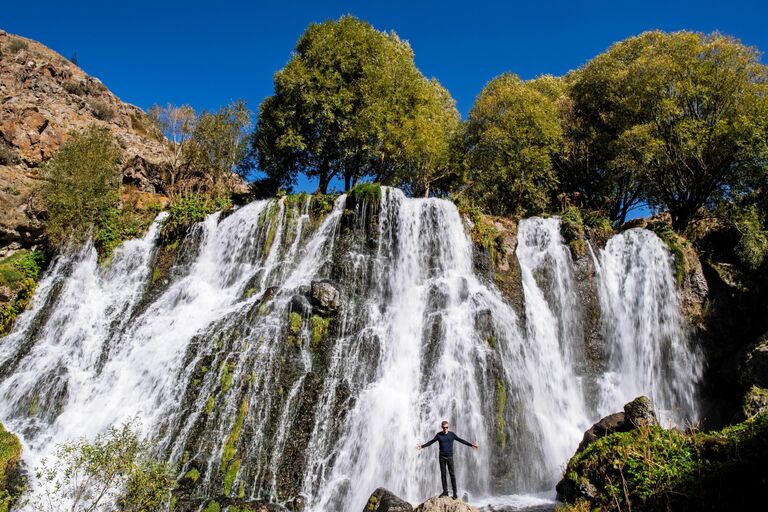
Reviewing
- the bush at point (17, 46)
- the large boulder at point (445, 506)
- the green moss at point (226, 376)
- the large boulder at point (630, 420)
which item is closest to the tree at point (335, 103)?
the green moss at point (226, 376)

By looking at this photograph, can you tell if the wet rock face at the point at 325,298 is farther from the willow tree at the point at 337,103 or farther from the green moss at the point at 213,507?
the willow tree at the point at 337,103

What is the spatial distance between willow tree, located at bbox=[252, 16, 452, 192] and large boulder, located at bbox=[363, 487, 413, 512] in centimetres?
1963

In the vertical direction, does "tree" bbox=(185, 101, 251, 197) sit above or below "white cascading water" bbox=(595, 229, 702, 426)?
above

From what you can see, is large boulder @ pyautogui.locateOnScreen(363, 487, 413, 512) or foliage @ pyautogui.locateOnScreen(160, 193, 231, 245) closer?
large boulder @ pyautogui.locateOnScreen(363, 487, 413, 512)

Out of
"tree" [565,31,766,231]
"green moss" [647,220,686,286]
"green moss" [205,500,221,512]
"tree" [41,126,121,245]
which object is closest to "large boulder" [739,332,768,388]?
"green moss" [647,220,686,286]

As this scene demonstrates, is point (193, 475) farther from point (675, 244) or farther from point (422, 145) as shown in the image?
point (675, 244)

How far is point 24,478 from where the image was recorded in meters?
13.2

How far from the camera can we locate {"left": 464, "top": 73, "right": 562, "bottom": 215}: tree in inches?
1105

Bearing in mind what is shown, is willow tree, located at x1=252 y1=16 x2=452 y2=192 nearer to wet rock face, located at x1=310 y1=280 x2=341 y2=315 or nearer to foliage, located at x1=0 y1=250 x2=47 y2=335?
wet rock face, located at x1=310 y1=280 x2=341 y2=315

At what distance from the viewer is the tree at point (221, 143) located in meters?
33.1

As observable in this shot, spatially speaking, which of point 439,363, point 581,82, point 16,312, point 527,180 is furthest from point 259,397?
point 581,82

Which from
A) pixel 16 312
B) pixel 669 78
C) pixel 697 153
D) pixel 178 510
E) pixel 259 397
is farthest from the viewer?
pixel 669 78

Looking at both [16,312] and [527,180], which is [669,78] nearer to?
[527,180]

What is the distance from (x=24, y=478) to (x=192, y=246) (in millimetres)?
12197
